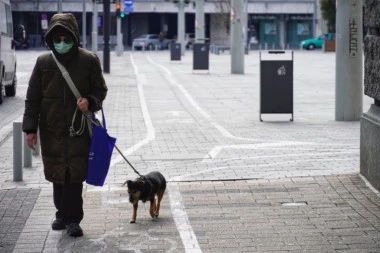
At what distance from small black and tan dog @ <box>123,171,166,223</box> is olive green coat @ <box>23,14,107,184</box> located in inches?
17.6

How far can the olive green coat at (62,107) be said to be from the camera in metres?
8.02

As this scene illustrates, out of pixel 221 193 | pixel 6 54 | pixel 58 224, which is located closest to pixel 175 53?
pixel 6 54

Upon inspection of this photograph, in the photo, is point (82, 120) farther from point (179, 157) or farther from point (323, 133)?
point (323, 133)

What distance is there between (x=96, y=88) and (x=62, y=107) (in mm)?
330

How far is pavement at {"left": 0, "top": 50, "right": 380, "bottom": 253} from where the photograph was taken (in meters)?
7.87

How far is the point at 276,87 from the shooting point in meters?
17.9

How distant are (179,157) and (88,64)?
16.6ft

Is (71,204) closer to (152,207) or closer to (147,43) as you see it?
(152,207)

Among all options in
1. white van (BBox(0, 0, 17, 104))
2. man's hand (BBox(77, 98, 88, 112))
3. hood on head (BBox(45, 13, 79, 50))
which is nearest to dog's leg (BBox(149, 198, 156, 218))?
man's hand (BBox(77, 98, 88, 112))

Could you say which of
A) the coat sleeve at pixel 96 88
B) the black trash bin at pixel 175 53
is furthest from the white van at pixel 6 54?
the black trash bin at pixel 175 53

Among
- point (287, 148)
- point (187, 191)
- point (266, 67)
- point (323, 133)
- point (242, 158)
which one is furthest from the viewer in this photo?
point (266, 67)

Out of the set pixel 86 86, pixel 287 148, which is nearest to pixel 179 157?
pixel 287 148

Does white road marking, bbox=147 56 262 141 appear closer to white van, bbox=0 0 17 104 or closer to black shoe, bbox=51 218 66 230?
white van, bbox=0 0 17 104

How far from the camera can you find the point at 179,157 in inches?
511
